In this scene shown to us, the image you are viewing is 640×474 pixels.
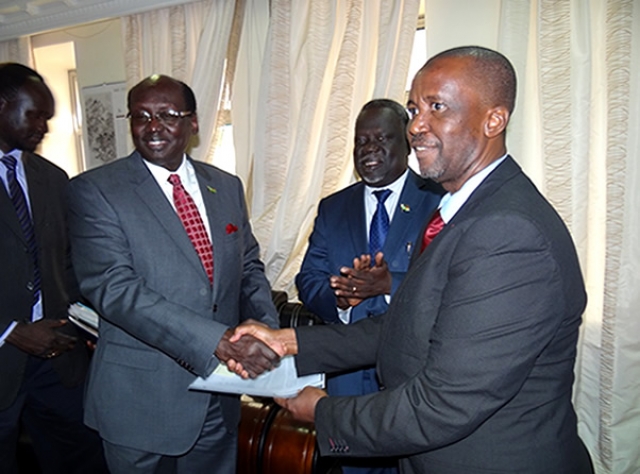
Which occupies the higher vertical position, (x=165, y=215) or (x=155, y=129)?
(x=155, y=129)

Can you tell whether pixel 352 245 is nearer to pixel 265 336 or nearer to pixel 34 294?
pixel 265 336

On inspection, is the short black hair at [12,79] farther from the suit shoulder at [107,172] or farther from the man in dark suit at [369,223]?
the man in dark suit at [369,223]

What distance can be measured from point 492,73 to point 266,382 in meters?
1.12

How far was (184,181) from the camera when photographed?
73.2 inches

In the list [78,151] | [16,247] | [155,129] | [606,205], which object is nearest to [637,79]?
[606,205]

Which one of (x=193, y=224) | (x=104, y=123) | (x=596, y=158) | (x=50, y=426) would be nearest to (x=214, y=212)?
(x=193, y=224)

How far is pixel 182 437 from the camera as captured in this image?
167cm

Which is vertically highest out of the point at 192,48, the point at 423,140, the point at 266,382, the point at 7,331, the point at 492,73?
the point at 192,48

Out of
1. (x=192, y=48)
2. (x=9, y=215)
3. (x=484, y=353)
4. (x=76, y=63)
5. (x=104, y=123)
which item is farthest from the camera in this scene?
(x=76, y=63)

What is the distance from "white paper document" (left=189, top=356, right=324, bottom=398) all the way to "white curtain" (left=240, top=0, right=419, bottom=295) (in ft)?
4.94

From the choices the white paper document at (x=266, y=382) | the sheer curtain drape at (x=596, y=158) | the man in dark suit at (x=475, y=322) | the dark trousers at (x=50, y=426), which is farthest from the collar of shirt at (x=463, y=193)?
the dark trousers at (x=50, y=426)

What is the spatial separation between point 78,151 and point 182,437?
3511 millimetres

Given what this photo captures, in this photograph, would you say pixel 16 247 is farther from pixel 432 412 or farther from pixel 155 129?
pixel 432 412

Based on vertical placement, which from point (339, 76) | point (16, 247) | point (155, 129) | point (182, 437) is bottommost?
point (182, 437)
